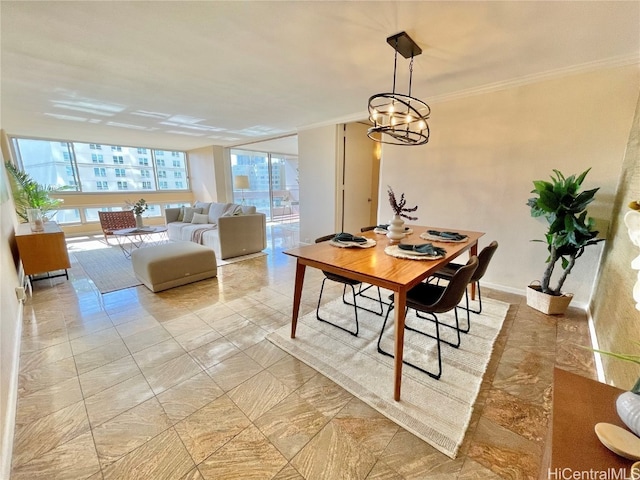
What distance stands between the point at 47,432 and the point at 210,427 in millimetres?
840

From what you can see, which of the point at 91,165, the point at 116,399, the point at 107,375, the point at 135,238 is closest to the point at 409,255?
the point at 116,399

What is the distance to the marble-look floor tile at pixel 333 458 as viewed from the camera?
1188 mm

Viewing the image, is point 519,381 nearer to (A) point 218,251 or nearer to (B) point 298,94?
(B) point 298,94

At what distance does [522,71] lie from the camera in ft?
8.25

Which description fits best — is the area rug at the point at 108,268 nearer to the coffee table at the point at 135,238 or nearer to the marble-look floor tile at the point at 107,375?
the coffee table at the point at 135,238

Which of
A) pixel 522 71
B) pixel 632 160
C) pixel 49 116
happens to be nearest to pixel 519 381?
pixel 632 160

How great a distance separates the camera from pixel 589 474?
2.06 ft

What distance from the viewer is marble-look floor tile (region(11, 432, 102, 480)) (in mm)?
1173

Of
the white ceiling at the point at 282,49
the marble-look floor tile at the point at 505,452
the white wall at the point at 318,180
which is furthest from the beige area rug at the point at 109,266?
the marble-look floor tile at the point at 505,452

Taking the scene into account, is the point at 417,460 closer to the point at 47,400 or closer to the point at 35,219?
the point at 47,400

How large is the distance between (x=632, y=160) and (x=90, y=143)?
379 inches

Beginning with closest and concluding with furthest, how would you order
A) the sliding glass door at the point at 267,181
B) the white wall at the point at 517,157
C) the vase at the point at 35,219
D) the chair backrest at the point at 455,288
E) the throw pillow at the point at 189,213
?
the chair backrest at the point at 455,288 < the white wall at the point at 517,157 < the vase at the point at 35,219 < the throw pillow at the point at 189,213 < the sliding glass door at the point at 267,181

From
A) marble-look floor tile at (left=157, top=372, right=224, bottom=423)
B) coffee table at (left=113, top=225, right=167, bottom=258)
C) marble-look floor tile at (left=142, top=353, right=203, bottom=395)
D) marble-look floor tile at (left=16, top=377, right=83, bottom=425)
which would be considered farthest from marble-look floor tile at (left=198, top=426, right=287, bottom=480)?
coffee table at (left=113, top=225, right=167, bottom=258)

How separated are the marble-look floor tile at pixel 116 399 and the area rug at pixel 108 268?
192cm
